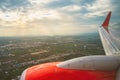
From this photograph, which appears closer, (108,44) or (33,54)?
(108,44)

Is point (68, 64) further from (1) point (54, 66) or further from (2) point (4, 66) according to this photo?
(2) point (4, 66)

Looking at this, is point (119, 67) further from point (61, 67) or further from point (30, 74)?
point (30, 74)

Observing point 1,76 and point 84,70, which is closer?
point 84,70

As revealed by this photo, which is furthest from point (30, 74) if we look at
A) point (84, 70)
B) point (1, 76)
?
point (1, 76)

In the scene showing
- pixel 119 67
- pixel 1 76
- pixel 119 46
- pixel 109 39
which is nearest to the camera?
pixel 119 67

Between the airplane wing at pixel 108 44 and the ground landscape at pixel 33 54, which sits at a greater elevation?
the airplane wing at pixel 108 44

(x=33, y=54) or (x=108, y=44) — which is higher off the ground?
(x=108, y=44)

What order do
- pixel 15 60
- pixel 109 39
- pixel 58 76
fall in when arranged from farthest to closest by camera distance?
pixel 15 60, pixel 109 39, pixel 58 76

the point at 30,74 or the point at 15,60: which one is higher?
the point at 30,74

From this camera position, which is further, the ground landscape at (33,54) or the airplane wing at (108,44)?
the ground landscape at (33,54)

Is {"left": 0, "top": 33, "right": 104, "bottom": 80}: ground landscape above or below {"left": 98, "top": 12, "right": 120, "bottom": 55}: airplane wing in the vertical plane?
below

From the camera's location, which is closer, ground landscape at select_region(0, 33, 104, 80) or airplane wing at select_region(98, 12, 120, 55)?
airplane wing at select_region(98, 12, 120, 55)
